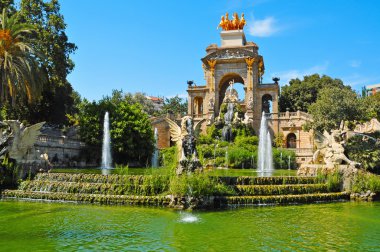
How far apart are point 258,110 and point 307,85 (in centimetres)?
1349

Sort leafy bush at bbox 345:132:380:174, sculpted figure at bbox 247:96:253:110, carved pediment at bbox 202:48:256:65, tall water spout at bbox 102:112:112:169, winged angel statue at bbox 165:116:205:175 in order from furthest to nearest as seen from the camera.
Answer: carved pediment at bbox 202:48:256:65 → sculpted figure at bbox 247:96:253:110 → tall water spout at bbox 102:112:112:169 → leafy bush at bbox 345:132:380:174 → winged angel statue at bbox 165:116:205:175

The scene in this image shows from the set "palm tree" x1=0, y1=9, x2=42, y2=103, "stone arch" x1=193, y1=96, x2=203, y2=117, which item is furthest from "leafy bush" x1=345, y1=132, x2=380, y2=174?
"stone arch" x1=193, y1=96, x2=203, y2=117

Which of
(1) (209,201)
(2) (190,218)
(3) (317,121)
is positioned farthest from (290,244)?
(3) (317,121)

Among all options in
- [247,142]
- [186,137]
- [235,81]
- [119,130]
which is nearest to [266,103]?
[235,81]

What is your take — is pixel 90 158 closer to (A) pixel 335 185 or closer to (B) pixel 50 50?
(B) pixel 50 50

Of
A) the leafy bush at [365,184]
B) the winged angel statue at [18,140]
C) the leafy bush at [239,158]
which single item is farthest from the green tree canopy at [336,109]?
the winged angel statue at [18,140]

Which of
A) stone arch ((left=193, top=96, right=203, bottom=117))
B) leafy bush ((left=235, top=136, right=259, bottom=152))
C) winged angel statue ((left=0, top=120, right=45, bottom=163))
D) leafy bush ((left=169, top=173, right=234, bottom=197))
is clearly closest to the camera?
leafy bush ((left=169, top=173, right=234, bottom=197))

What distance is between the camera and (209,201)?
1338 centimetres

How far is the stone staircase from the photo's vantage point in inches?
558

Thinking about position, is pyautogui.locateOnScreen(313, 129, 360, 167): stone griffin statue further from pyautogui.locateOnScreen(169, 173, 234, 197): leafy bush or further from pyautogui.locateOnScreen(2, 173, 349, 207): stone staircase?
pyautogui.locateOnScreen(169, 173, 234, 197): leafy bush

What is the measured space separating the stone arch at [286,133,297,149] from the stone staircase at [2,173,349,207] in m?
32.1

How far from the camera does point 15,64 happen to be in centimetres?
2386

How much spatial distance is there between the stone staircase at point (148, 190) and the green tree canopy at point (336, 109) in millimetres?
12492

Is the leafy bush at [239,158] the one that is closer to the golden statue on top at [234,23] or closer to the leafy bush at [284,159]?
the leafy bush at [284,159]
